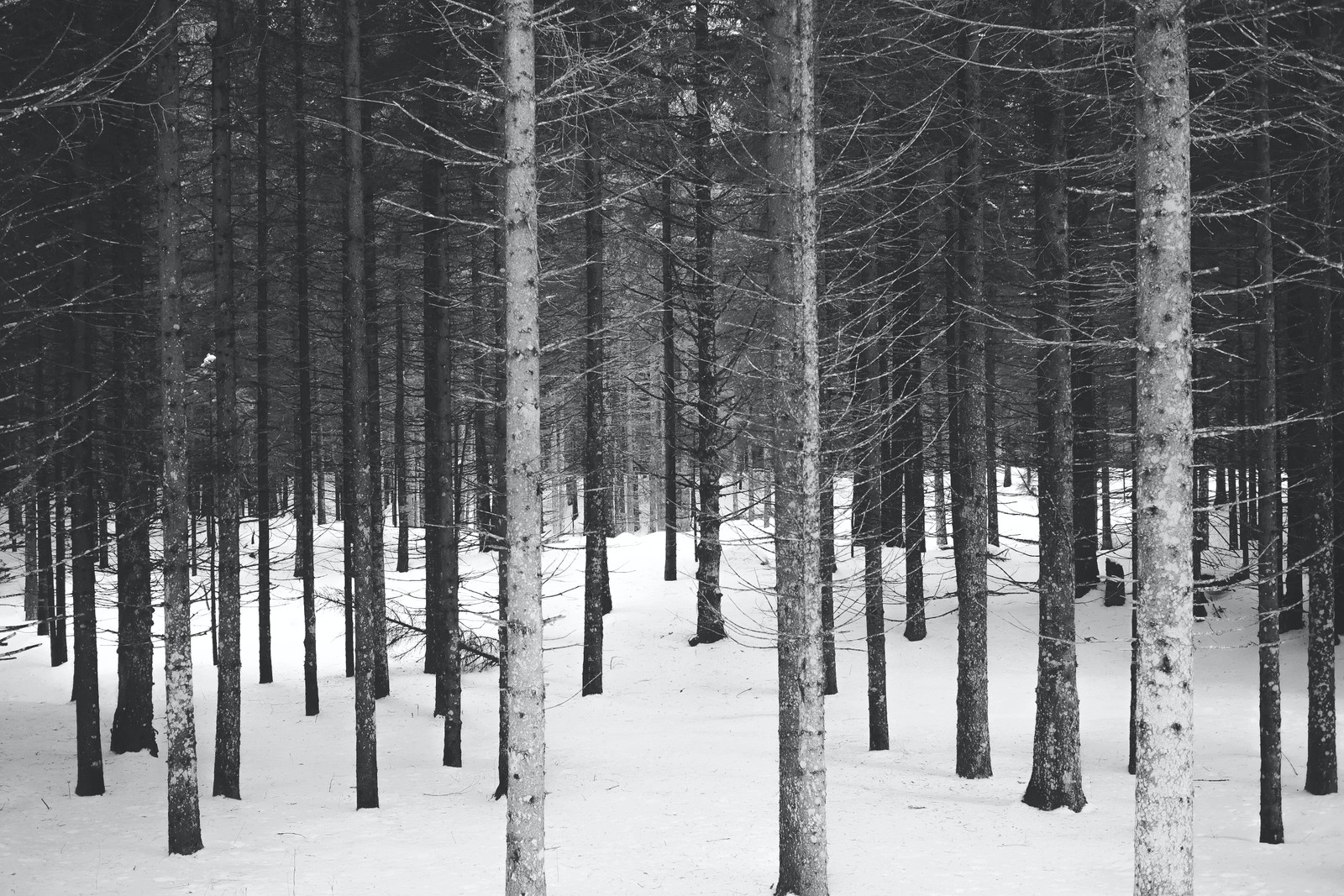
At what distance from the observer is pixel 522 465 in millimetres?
7621

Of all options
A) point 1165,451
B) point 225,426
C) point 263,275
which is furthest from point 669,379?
point 1165,451

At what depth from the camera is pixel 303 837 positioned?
12430mm

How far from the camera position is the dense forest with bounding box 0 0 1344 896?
7523 mm

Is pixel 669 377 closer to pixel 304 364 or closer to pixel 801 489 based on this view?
pixel 304 364

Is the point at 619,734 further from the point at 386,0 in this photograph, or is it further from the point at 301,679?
the point at 386,0

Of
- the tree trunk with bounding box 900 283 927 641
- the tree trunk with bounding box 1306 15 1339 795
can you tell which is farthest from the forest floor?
the tree trunk with bounding box 900 283 927 641

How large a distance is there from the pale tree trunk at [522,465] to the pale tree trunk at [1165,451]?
181 inches

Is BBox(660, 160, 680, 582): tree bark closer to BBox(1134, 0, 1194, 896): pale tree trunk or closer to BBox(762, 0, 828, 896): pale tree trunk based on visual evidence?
BBox(762, 0, 828, 896): pale tree trunk

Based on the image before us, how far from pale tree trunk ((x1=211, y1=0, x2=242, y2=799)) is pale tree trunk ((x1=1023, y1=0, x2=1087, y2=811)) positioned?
452 inches

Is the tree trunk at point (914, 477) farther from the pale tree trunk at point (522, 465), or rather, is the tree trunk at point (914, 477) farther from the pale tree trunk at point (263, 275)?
the pale tree trunk at point (263, 275)

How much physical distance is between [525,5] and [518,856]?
702cm

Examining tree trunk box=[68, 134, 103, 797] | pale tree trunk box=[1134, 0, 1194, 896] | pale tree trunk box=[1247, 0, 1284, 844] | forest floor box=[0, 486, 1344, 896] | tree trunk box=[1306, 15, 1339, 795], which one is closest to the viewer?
pale tree trunk box=[1134, 0, 1194, 896]

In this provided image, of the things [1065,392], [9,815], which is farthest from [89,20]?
[1065,392]

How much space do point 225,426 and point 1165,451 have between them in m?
12.6
